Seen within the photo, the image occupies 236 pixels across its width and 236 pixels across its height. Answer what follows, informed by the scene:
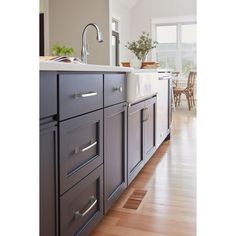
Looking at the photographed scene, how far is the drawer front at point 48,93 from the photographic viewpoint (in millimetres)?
985

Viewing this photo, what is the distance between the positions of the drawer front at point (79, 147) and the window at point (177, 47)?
687 cm

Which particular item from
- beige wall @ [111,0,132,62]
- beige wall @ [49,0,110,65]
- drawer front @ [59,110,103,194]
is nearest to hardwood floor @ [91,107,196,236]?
drawer front @ [59,110,103,194]

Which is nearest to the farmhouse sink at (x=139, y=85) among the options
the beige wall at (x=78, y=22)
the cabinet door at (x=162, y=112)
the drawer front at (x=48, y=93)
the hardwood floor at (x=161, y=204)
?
the cabinet door at (x=162, y=112)

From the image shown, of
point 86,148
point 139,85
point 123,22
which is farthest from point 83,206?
point 123,22

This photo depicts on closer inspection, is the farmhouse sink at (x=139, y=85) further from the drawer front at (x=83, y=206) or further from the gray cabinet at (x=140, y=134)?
the drawer front at (x=83, y=206)

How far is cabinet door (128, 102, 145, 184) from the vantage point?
6.88 ft

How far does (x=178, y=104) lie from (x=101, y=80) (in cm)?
641

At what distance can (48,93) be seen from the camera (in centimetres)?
103

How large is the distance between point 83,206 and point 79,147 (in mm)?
267

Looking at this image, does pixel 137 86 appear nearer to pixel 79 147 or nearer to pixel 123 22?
pixel 79 147

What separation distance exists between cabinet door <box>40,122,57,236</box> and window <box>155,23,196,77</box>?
730 cm

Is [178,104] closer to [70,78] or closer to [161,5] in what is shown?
[161,5]

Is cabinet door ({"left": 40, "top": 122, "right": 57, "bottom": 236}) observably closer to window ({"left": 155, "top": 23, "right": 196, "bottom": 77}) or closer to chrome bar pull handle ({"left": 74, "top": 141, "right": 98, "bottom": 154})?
chrome bar pull handle ({"left": 74, "top": 141, "right": 98, "bottom": 154})
